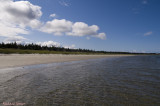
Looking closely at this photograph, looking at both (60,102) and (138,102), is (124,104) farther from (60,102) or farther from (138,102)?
(60,102)

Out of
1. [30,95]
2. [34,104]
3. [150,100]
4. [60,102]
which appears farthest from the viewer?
[30,95]

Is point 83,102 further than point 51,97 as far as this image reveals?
No

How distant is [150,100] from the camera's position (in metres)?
5.29

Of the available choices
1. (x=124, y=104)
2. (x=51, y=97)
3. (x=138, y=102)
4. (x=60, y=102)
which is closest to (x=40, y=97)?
(x=51, y=97)

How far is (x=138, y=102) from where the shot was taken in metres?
5.09

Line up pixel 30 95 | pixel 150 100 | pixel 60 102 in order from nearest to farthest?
pixel 60 102 → pixel 150 100 → pixel 30 95

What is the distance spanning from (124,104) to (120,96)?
0.93 metres

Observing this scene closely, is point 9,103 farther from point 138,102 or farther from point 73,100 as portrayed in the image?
point 138,102

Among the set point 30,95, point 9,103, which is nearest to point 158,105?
point 30,95

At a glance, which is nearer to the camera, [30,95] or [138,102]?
[138,102]

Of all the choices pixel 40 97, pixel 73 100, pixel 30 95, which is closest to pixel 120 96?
pixel 73 100

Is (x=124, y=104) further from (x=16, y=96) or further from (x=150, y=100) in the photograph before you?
(x=16, y=96)

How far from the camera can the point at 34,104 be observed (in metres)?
4.67

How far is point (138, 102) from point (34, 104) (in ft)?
17.6
